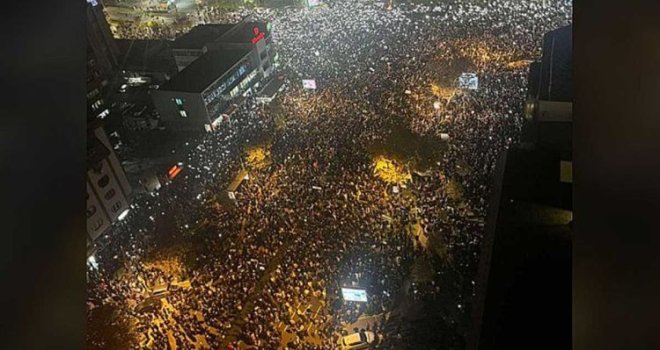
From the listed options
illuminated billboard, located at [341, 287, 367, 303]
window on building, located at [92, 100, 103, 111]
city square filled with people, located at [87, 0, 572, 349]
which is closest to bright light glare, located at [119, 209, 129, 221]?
city square filled with people, located at [87, 0, 572, 349]

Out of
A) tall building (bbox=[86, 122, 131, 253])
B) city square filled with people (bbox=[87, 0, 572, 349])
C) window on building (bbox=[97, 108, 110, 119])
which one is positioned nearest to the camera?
city square filled with people (bbox=[87, 0, 572, 349])

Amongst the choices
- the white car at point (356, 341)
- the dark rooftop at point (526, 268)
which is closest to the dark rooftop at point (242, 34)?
the dark rooftop at point (526, 268)


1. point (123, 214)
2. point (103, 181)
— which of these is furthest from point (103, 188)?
point (123, 214)

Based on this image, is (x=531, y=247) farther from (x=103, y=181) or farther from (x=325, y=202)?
(x=103, y=181)

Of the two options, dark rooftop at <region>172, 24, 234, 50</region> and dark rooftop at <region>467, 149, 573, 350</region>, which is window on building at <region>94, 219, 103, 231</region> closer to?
dark rooftop at <region>467, 149, 573, 350</region>

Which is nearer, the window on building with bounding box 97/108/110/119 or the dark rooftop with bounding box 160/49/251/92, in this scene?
the window on building with bounding box 97/108/110/119

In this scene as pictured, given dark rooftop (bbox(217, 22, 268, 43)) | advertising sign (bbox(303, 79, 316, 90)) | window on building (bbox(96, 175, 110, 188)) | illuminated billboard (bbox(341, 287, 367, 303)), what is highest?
dark rooftop (bbox(217, 22, 268, 43))
